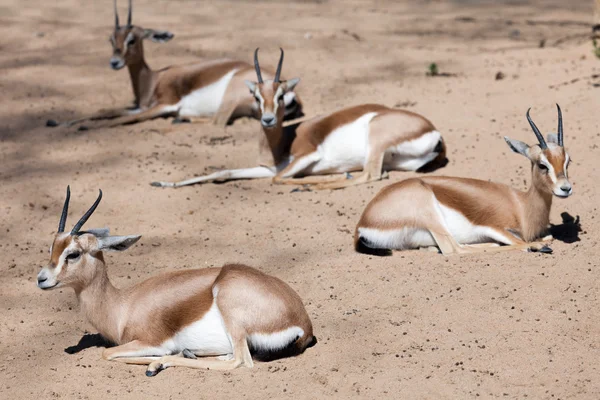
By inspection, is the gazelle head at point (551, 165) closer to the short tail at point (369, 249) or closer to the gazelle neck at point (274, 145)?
the short tail at point (369, 249)

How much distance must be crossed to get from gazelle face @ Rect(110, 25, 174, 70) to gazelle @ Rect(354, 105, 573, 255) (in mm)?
4315

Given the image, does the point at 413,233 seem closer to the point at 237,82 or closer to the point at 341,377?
the point at 341,377

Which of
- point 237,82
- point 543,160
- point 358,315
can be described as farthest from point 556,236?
point 237,82

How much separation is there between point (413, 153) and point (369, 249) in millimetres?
1841

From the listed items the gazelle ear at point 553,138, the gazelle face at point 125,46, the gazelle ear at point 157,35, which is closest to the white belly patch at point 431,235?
the gazelle ear at point 553,138

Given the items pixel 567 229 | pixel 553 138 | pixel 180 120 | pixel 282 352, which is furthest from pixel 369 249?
pixel 180 120

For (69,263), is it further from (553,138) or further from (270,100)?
(270,100)

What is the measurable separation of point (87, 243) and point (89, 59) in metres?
6.14

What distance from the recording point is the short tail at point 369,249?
5.78 meters

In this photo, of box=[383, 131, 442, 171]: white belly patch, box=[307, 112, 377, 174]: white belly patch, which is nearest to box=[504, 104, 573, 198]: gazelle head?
box=[383, 131, 442, 171]: white belly patch

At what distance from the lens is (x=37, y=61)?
10219mm

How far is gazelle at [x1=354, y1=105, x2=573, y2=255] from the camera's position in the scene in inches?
227

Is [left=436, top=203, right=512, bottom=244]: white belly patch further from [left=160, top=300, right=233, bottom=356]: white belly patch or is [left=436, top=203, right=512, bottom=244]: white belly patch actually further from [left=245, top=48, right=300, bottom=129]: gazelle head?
[left=245, top=48, right=300, bottom=129]: gazelle head

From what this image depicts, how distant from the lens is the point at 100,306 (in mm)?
4680
